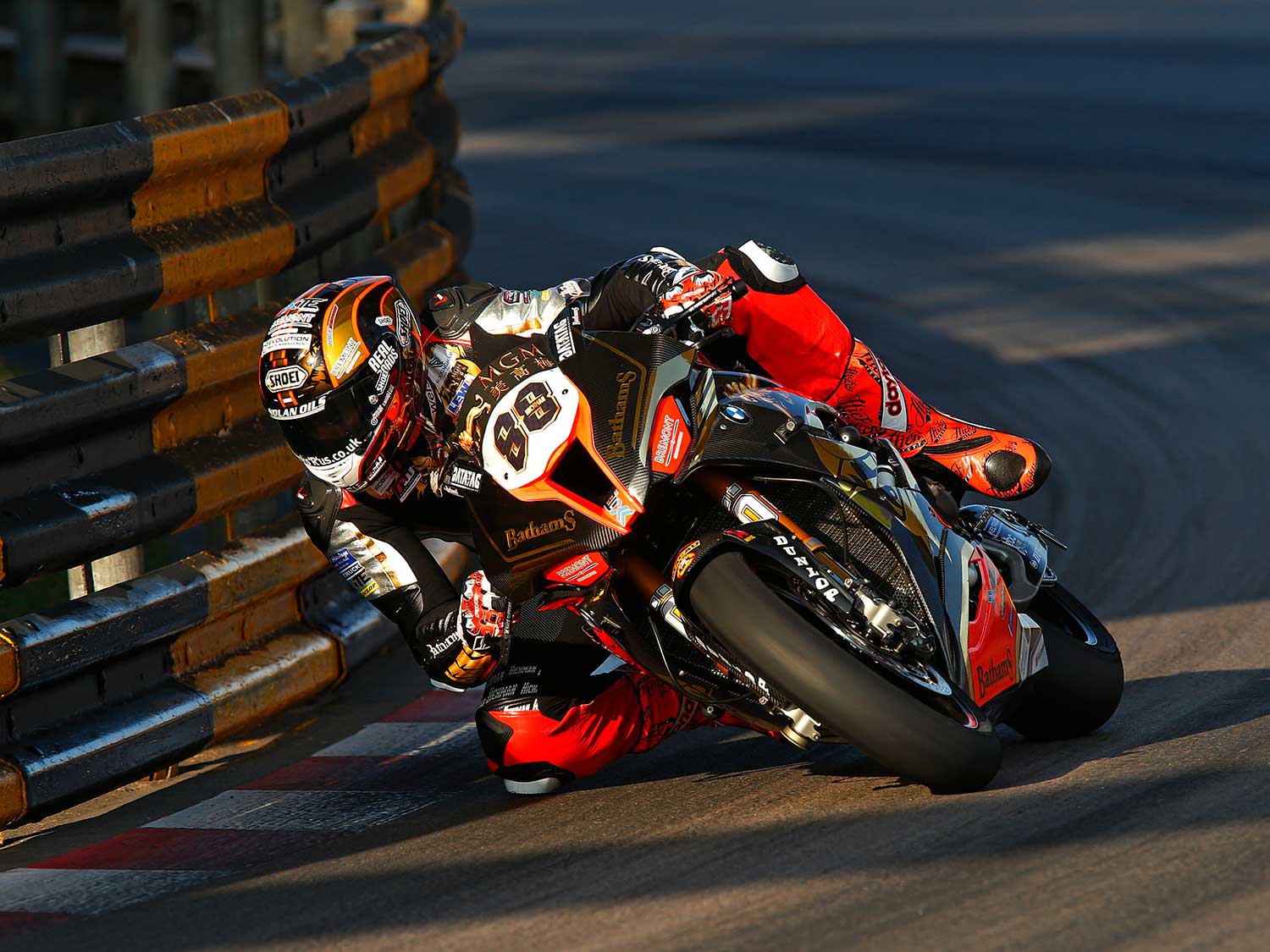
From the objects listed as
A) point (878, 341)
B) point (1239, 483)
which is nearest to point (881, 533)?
point (1239, 483)

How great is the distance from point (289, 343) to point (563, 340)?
69 centimetres

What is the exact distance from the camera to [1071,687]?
15.6 feet

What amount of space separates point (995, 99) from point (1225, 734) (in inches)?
474

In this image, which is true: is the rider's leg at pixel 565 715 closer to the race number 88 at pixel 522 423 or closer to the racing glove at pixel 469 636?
the racing glove at pixel 469 636

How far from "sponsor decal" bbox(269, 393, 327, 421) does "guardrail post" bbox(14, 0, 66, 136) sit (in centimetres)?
1129

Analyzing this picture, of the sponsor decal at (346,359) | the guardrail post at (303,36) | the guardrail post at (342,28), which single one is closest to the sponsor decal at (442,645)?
the sponsor decal at (346,359)

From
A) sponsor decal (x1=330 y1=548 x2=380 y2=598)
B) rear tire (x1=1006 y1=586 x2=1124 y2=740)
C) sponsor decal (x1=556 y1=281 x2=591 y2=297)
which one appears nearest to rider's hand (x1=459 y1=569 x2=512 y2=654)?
sponsor decal (x1=330 y1=548 x2=380 y2=598)

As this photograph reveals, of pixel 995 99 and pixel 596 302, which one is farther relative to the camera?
pixel 995 99

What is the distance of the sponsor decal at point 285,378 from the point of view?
4.49 meters

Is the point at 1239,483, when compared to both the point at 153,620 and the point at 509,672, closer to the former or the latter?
the point at 509,672

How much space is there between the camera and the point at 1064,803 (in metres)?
4.26

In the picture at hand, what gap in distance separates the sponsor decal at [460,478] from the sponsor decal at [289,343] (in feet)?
1.64

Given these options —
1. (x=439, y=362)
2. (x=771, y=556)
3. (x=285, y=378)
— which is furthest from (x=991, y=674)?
(x=285, y=378)

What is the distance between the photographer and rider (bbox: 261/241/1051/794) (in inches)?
178
